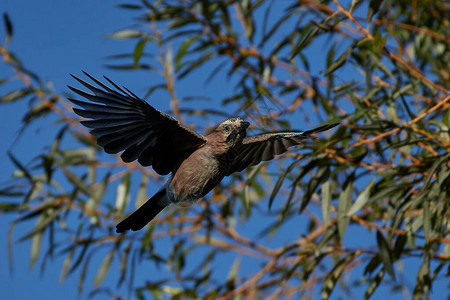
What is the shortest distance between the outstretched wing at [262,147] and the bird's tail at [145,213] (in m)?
0.25

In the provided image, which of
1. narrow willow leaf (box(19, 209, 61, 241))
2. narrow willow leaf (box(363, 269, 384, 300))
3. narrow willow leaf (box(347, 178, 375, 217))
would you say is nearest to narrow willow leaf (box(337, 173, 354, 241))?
narrow willow leaf (box(347, 178, 375, 217))

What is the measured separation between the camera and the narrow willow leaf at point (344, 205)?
2359 millimetres

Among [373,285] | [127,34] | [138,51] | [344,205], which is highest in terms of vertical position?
[127,34]

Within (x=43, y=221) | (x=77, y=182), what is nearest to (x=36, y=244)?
(x=43, y=221)

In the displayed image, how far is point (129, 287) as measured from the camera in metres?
3.25

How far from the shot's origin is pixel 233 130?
2014 mm

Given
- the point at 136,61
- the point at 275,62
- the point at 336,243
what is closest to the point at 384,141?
the point at 336,243

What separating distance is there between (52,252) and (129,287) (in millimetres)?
431

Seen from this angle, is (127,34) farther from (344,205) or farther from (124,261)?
(344,205)

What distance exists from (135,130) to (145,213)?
289 mm

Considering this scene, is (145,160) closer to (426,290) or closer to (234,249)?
(426,290)

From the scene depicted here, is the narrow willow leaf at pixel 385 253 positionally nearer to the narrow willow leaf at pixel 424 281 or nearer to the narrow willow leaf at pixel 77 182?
the narrow willow leaf at pixel 424 281

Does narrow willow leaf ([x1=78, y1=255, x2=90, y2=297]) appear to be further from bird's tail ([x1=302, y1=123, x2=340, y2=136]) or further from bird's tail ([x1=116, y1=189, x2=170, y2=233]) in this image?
bird's tail ([x1=302, y1=123, x2=340, y2=136])

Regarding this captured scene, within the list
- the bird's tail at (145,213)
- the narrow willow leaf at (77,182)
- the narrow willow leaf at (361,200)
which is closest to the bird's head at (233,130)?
the bird's tail at (145,213)
